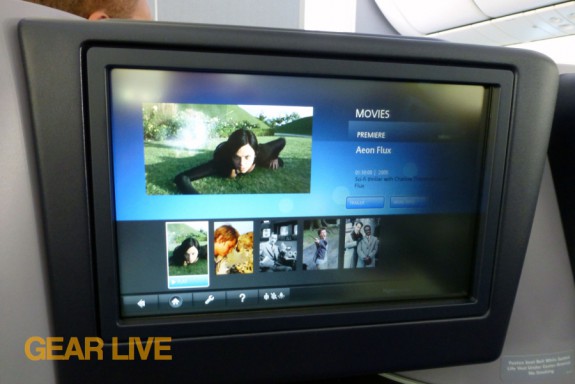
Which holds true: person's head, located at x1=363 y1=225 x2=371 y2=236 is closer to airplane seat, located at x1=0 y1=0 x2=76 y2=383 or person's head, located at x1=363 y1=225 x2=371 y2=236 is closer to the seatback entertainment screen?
the seatback entertainment screen

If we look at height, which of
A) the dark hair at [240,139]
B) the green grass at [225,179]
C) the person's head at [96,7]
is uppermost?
the person's head at [96,7]

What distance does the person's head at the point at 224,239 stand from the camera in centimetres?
49

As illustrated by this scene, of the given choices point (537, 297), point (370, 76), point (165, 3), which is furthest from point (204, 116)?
point (165, 3)

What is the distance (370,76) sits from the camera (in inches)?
19.4

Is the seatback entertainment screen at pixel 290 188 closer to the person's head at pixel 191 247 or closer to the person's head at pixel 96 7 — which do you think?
the person's head at pixel 191 247

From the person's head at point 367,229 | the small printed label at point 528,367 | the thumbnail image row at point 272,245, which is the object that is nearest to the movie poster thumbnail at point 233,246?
the thumbnail image row at point 272,245

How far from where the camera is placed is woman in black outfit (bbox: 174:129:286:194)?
0.48 metres

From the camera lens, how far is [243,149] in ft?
1.58

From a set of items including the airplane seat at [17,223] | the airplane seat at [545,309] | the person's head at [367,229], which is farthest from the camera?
the airplane seat at [545,309]

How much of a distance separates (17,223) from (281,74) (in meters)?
0.32

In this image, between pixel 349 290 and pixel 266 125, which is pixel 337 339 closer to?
pixel 349 290

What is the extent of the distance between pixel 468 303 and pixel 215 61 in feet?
1.45

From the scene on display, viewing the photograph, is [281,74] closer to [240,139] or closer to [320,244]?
[240,139]

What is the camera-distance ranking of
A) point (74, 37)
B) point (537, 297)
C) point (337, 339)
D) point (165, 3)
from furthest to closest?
1. point (165, 3)
2. point (537, 297)
3. point (337, 339)
4. point (74, 37)
